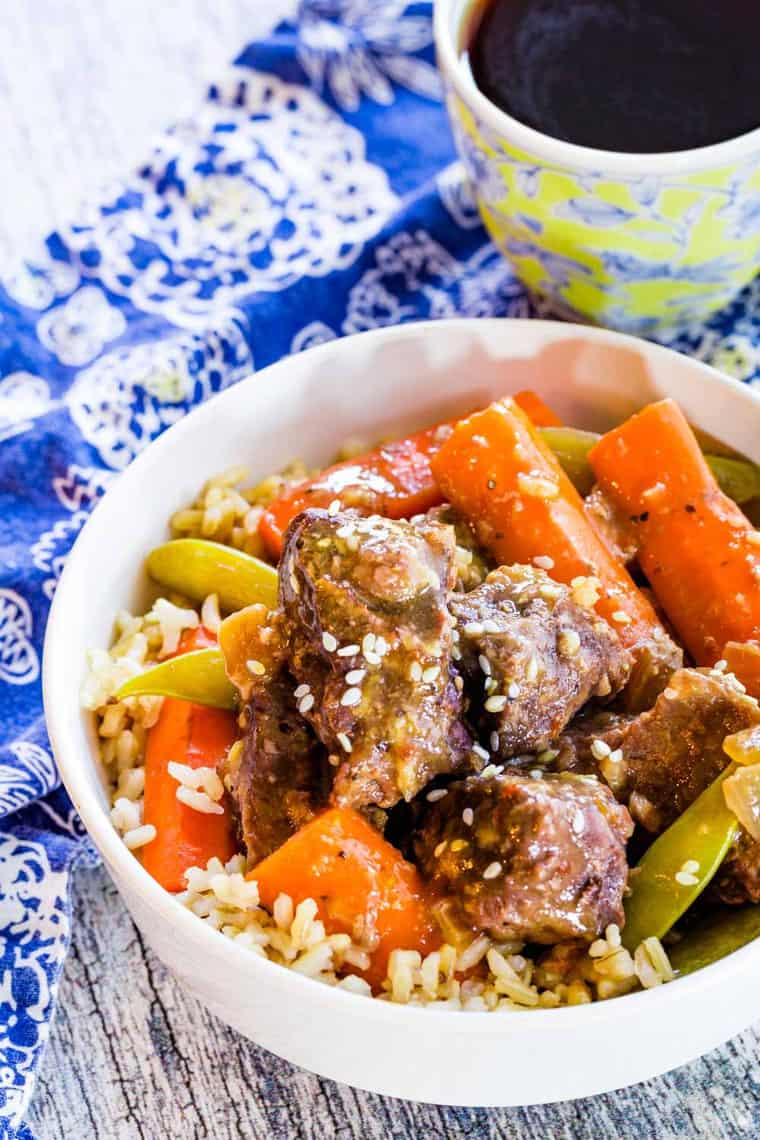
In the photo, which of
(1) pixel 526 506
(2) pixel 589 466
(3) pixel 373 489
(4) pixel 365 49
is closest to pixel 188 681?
(3) pixel 373 489

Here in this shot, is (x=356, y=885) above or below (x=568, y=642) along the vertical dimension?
below

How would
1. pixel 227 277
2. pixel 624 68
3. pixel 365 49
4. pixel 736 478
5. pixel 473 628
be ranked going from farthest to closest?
pixel 365 49
pixel 227 277
pixel 624 68
pixel 736 478
pixel 473 628

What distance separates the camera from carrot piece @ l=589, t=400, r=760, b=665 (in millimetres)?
2670

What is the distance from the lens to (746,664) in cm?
248

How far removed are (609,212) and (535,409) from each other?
473 mm

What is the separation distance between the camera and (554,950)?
2.19 meters

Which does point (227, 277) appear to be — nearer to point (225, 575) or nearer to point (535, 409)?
point (535, 409)

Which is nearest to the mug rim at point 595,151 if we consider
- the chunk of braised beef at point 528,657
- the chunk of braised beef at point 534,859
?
the chunk of braised beef at point 528,657

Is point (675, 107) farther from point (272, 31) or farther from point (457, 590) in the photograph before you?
point (272, 31)

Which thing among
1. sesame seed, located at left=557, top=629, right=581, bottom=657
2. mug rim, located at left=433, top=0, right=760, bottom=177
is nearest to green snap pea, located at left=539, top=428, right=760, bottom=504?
mug rim, located at left=433, top=0, right=760, bottom=177

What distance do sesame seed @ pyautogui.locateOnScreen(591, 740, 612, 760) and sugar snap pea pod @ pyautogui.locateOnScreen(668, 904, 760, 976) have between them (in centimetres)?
33

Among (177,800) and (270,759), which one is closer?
(270,759)

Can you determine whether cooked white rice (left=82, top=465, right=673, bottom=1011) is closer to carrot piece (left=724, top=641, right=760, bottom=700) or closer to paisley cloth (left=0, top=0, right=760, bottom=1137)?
carrot piece (left=724, top=641, right=760, bottom=700)

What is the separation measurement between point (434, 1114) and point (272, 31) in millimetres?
3331
